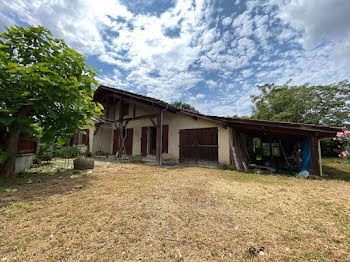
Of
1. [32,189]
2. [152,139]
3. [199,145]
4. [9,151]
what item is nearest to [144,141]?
[152,139]

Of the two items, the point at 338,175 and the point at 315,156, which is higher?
the point at 315,156

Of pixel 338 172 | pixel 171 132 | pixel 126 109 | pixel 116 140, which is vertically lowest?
pixel 338 172

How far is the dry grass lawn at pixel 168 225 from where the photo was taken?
5.54 feet

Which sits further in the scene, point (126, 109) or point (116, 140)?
point (116, 140)

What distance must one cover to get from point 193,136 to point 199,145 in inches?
24.9

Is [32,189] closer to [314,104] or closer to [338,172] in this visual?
[338,172]

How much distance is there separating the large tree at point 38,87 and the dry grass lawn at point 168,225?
1645 mm

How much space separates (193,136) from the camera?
28.0ft

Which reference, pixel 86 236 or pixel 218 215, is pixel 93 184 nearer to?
pixel 86 236

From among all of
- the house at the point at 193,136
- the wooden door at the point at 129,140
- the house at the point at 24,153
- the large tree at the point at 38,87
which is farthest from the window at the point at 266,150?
the house at the point at 24,153

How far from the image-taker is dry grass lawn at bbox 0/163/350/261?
169 centimetres

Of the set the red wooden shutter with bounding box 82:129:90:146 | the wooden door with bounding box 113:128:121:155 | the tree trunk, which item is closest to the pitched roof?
the wooden door with bounding box 113:128:121:155

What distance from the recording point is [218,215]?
102 inches

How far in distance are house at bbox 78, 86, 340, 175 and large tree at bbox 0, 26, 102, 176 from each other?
4.22 m
